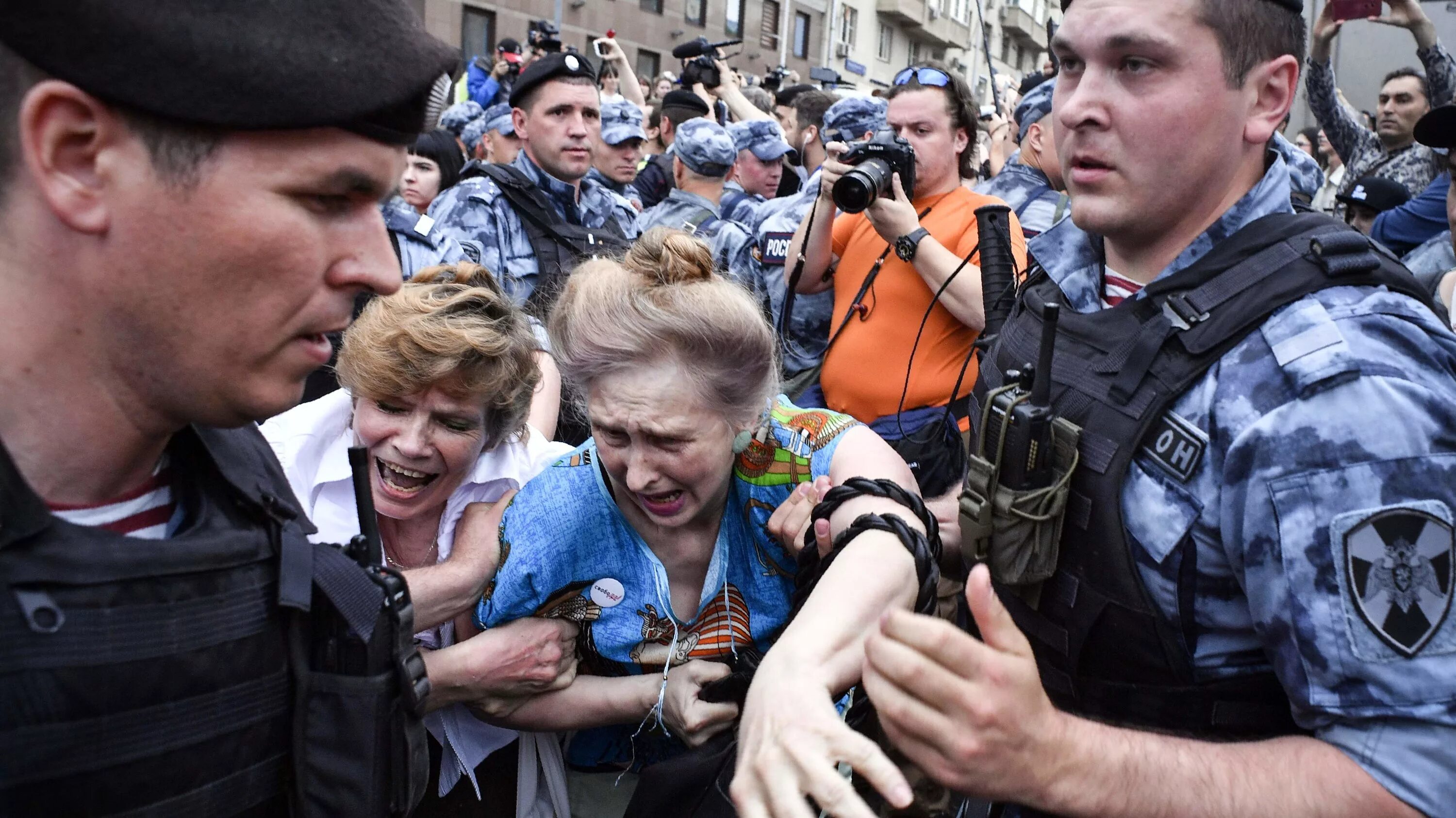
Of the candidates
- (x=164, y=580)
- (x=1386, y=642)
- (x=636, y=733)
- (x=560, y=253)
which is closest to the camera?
(x=164, y=580)

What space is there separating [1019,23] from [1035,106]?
40765 mm

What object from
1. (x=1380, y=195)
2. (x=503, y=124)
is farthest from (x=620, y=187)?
(x=1380, y=195)

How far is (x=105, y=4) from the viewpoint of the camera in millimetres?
1071

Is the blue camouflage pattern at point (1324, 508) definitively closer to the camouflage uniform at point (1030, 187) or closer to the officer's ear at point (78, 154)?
the officer's ear at point (78, 154)

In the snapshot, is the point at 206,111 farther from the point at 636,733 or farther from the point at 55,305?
the point at 636,733

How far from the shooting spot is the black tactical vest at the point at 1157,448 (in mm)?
1566

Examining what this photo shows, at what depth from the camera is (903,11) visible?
34.2 meters

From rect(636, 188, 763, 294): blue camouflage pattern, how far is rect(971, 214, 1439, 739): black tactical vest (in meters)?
2.27

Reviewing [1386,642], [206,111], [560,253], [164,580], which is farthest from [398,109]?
[560,253]

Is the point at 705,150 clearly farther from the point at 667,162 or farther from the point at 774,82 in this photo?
the point at 774,82

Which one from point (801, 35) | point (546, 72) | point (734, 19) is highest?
point (546, 72)

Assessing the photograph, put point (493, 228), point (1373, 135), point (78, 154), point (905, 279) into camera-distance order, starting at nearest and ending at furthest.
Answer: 1. point (78, 154)
2. point (905, 279)
3. point (493, 228)
4. point (1373, 135)

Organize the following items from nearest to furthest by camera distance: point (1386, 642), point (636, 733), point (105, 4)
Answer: point (105, 4) → point (1386, 642) → point (636, 733)

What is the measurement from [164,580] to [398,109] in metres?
0.61
